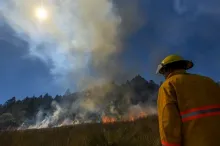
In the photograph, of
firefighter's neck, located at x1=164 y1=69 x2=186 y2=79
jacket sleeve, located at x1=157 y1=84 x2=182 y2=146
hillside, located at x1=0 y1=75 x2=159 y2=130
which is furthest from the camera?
hillside, located at x1=0 y1=75 x2=159 y2=130

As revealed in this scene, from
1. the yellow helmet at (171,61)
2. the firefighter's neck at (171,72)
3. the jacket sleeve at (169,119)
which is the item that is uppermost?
the yellow helmet at (171,61)

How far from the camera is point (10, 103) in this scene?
188 metres

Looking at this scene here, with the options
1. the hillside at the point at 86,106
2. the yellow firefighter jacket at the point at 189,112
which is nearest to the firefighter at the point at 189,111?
the yellow firefighter jacket at the point at 189,112

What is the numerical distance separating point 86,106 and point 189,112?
4539 inches

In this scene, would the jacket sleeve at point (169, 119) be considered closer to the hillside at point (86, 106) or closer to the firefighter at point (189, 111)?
the firefighter at point (189, 111)

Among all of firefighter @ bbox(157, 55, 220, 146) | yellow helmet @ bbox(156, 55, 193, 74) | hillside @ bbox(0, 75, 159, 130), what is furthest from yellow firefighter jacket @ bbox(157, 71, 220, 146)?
hillside @ bbox(0, 75, 159, 130)

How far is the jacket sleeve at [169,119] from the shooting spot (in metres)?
2.88

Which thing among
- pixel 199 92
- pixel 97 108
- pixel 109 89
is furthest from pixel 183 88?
pixel 109 89

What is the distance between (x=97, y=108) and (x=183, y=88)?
112m

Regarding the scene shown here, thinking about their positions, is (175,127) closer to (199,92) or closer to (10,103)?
(199,92)

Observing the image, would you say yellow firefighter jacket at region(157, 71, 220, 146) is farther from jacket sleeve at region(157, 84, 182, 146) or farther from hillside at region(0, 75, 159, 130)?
hillside at region(0, 75, 159, 130)

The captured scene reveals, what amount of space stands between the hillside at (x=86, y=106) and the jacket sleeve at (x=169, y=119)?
260 ft

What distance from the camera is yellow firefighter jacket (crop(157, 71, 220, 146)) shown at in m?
2.90

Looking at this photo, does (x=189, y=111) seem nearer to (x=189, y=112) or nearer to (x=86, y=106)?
(x=189, y=112)
